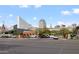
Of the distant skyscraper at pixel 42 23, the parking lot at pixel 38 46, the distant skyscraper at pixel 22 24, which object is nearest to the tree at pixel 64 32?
the parking lot at pixel 38 46

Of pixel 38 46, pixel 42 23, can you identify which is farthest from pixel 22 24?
pixel 38 46

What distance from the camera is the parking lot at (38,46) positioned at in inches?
189

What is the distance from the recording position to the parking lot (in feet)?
15.8

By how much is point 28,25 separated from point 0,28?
45 centimetres

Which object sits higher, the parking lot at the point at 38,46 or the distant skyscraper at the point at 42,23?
the distant skyscraper at the point at 42,23

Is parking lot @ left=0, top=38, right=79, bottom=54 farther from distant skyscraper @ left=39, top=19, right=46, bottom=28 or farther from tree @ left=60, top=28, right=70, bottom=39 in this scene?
distant skyscraper @ left=39, top=19, right=46, bottom=28

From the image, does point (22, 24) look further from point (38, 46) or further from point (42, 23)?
point (38, 46)

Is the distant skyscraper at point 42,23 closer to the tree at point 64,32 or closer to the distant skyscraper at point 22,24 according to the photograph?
the distant skyscraper at point 22,24
